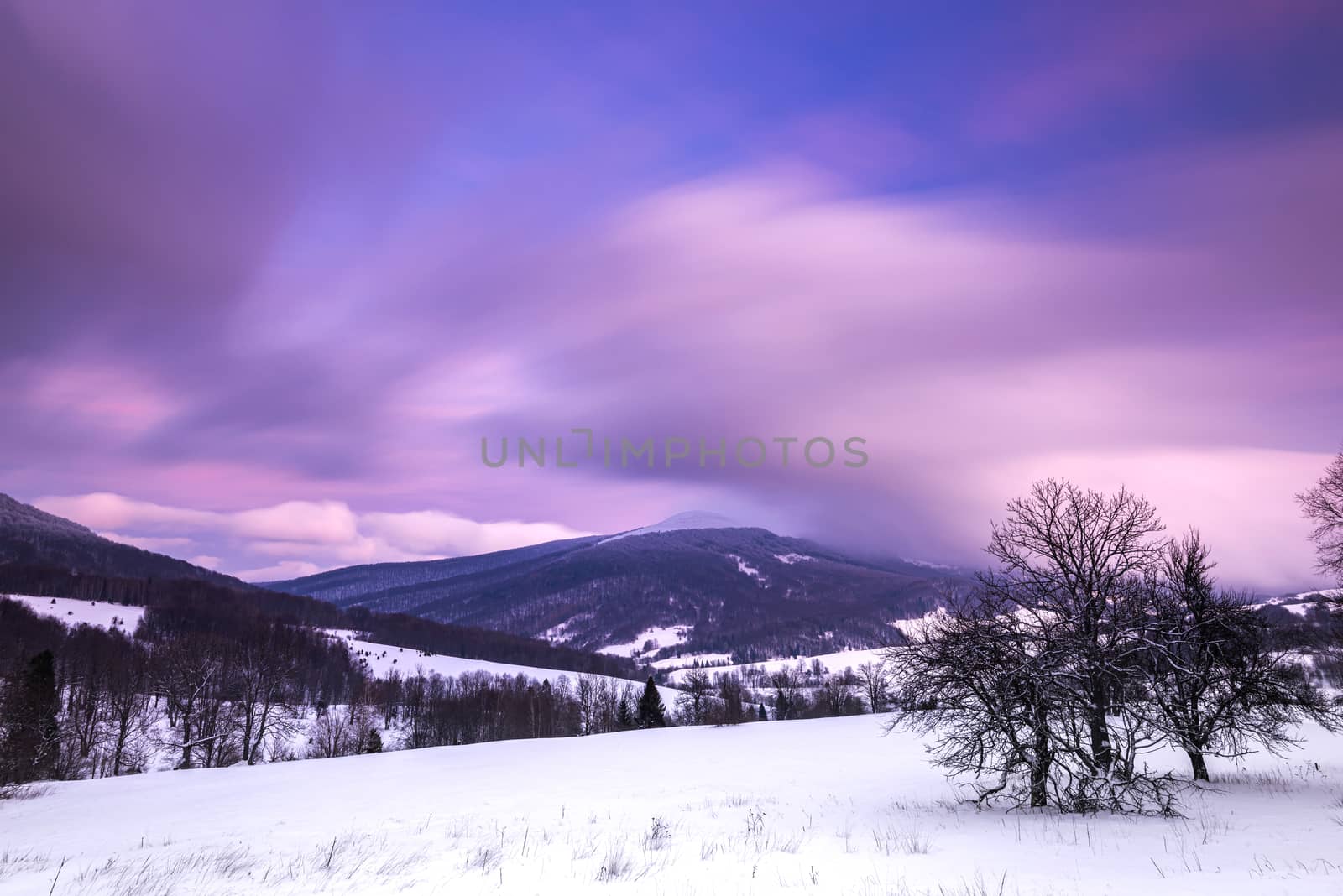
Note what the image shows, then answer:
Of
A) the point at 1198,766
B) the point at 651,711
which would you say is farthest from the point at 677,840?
the point at 651,711

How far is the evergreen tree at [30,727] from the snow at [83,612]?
501 feet

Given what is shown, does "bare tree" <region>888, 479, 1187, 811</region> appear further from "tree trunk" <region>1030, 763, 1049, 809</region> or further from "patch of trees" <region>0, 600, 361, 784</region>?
"patch of trees" <region>0, 600, 361, 784</region>

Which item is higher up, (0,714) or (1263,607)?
(1263,607)

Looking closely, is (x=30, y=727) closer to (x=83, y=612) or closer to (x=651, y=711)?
(x=651, y=711)

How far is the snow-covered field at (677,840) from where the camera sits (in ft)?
35.2

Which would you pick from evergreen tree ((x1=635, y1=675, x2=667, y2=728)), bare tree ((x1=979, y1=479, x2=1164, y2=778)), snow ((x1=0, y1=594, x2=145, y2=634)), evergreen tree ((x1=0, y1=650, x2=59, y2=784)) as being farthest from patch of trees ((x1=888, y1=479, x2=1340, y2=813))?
snow ((x1=0, y1=594, x2=145, y2=634))

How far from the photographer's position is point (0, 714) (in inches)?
1406

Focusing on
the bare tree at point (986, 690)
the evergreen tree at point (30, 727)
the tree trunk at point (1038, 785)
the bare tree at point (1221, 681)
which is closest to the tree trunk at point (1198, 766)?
the bare tree at point (1221, 681)

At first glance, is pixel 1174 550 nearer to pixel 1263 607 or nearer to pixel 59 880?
pixel 1263 607

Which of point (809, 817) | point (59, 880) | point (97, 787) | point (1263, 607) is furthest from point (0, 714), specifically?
point (1263, 607)

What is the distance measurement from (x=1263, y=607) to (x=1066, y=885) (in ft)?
66.2

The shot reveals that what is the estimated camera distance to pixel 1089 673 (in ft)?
55.8

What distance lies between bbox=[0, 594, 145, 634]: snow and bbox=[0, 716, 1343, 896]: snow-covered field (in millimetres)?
181334

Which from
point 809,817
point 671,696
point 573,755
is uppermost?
point 809,817
